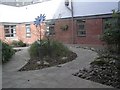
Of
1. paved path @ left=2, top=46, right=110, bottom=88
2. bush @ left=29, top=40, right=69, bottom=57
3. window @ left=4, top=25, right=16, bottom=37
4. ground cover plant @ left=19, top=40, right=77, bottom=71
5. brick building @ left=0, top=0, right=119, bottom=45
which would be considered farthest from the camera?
window @ left=4, top=25, right=16, bottom=37

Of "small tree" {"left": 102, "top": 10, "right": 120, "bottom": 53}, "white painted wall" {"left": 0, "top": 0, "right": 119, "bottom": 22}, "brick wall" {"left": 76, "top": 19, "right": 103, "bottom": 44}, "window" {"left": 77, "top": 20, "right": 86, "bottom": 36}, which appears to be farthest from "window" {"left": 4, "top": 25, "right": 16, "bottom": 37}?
"small tree" {"left": 102, "top": 10, "right": 120, "bottom": 53}

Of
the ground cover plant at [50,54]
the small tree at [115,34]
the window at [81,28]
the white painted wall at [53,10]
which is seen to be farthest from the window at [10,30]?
the small tree at [115,34]

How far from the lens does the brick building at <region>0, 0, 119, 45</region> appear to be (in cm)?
1970

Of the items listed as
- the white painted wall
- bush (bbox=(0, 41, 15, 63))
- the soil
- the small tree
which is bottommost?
the soil

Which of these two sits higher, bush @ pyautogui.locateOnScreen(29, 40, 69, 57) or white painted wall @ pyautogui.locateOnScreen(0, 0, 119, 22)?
white painted wall @ pyautogui.locateOnScreen(0, 0, 119, 22)

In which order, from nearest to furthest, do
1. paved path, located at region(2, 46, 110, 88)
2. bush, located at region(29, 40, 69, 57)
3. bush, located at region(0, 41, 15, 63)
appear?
paved path, located at region(2, 46, 110, 88) → bush, located at region(0, 41, 15, 63) → bush, located at region(29, 40, 69, 57)

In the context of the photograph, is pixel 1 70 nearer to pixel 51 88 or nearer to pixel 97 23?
pixel 51 88

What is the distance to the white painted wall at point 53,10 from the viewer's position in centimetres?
1946

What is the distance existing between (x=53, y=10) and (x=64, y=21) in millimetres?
2252

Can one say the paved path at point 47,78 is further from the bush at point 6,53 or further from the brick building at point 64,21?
the brick building at point 64,21

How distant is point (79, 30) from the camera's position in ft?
70.1

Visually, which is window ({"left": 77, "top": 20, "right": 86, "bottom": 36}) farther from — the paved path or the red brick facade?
the paved path

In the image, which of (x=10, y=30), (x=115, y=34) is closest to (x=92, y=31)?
(x=115, y=34)

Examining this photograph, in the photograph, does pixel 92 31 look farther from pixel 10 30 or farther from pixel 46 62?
pixel 10 30
